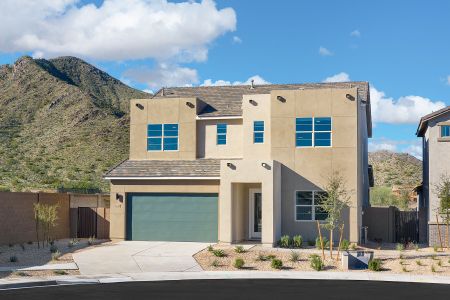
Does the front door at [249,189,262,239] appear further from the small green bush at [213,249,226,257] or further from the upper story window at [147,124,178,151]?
the small green bush at [213,249,226,257]

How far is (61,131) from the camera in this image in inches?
2753

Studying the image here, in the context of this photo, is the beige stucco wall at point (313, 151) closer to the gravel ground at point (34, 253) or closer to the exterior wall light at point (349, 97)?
the exterior wall light at point (349, 97)

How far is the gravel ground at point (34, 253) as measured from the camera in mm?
22875

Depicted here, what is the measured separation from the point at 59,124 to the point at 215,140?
43752 millimetres

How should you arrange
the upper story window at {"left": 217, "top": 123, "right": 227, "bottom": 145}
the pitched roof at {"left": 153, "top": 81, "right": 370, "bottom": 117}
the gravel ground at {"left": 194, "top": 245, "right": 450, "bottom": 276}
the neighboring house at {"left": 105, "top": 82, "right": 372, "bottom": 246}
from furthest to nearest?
the pitched roof at {"left": 153, "top": 81, "right": 370, "bottom": 117} < the upper story window at {"left": 217, "top": 123, "right": 227, "bottom": 145} < the neighboring house at {"left": 105, "top": 82, "right": 372, "bottom": 246} < the gravel ground at {"left": 194, "top": 245, "right": 450, "bottom": 276}

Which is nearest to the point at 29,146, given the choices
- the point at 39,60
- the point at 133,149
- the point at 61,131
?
the point at 61,131

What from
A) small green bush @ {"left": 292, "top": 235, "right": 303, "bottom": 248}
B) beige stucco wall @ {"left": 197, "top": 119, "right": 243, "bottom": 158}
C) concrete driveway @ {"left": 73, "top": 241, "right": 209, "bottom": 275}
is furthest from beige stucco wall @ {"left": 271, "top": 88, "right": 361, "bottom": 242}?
concrete driveway @ {"left": 73, "top": 241, "right": 209, "bottom": 275}

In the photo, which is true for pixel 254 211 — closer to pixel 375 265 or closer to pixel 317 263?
pixel 317 263

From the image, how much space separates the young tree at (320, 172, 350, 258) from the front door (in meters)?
3.03

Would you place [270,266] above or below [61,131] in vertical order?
below

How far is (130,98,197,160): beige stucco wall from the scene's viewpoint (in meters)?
31.7

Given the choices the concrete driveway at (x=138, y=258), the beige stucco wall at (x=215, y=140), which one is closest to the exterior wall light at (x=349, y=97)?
the beige stucco wall at (x=215, y=140)

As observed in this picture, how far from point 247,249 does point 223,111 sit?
28.4ft

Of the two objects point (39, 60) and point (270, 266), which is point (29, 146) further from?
point (270, 266)
